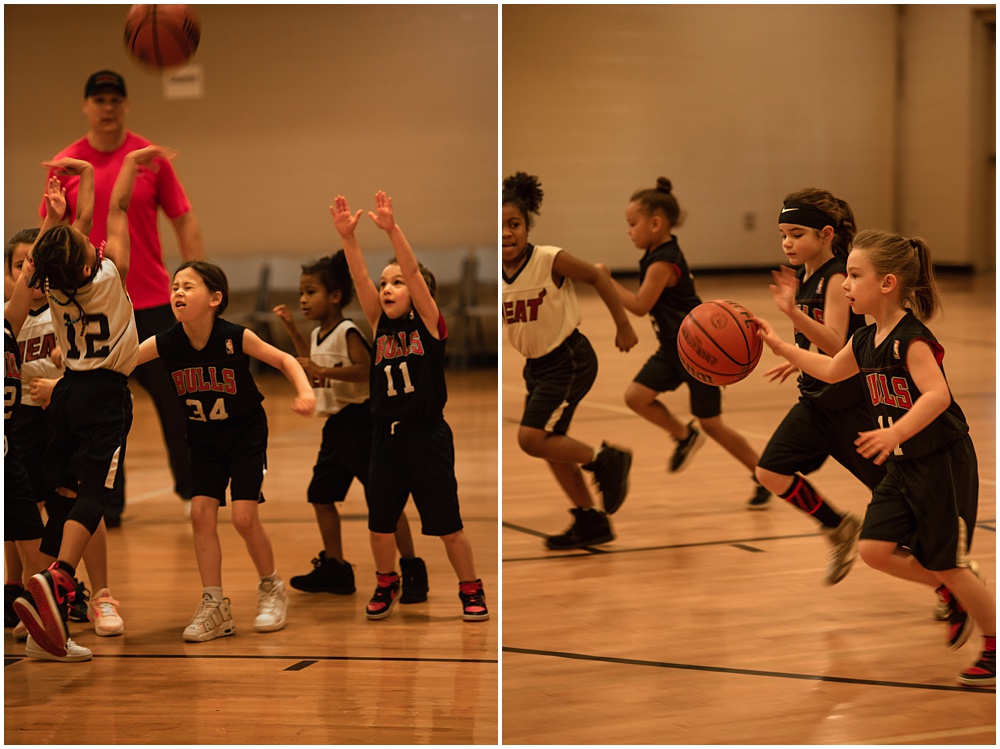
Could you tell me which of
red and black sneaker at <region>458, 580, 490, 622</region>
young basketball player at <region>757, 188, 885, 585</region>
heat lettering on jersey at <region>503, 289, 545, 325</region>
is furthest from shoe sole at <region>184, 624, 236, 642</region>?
young basketball player at <region>757, 188, 885, 585</region>

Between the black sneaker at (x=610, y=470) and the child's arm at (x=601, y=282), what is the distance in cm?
37

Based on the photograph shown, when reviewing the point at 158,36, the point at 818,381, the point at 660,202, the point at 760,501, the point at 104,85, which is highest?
the point at 158,36

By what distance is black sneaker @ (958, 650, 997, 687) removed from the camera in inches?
109

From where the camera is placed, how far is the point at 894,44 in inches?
539

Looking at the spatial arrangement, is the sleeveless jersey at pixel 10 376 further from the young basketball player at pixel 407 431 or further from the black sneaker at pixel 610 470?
the black sneaker at pixel 610 470

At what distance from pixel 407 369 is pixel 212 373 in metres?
0.53

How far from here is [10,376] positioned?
134 inches

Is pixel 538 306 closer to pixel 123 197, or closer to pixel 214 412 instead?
pixel 214 412

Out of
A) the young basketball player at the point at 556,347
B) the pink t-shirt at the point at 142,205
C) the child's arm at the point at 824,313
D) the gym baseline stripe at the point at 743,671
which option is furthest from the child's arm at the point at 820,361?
the pink t-shirt at the point at 142,205

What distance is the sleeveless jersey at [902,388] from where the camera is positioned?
2.73m

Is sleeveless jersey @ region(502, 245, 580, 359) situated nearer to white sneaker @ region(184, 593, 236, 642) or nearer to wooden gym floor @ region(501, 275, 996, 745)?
wooden gym floor @ region(501, 275, 996, 745)

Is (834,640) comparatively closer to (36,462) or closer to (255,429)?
(255,429)

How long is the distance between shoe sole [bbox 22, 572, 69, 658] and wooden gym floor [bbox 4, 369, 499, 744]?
0.42 ft

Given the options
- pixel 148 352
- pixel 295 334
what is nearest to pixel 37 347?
pixel 148 352
